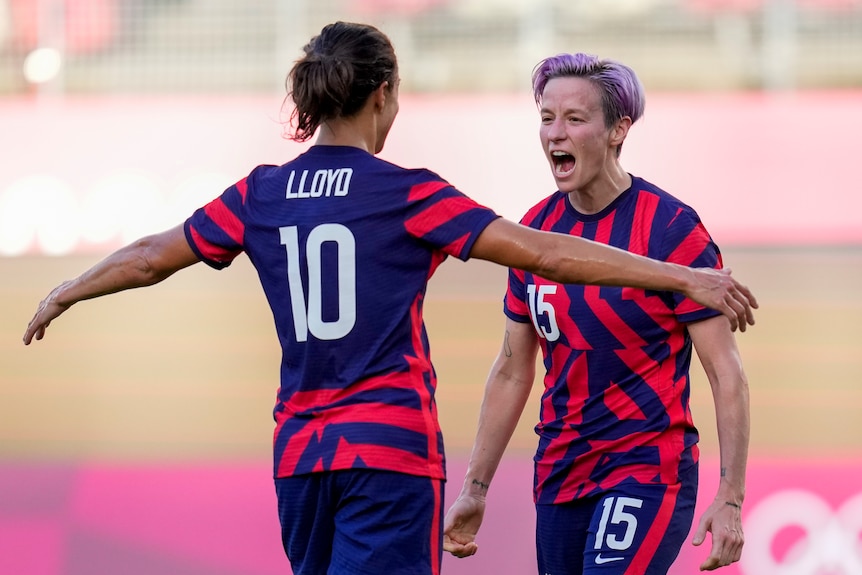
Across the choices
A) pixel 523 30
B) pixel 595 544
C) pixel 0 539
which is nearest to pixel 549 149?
pixel 595 544

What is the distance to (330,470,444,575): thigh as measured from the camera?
2.27 metres

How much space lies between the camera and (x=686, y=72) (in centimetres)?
1088

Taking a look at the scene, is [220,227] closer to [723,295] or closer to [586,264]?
[586,264]

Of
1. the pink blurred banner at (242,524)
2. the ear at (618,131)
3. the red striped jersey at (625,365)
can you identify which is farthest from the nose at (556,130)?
the pink blurred banner at (242,524)

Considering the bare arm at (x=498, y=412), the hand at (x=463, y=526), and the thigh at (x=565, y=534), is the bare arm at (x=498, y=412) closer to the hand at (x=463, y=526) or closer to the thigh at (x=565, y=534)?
the hand at (x=463, y=526)

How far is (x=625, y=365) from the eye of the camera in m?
2.83

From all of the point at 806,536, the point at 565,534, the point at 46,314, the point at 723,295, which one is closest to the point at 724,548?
the point at 565,534

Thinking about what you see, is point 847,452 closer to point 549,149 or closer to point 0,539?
point 549,149

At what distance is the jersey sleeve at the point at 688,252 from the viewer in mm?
2742

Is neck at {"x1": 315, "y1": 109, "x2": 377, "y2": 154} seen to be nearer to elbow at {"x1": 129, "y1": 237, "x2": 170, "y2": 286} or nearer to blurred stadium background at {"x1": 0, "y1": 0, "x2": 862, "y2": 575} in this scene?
elbow at {"x1": 129, "y1": 237, "x2": 170, "y2": 286}

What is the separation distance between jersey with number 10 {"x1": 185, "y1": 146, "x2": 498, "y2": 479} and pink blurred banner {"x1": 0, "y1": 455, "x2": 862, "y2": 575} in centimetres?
239

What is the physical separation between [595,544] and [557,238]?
0.84m

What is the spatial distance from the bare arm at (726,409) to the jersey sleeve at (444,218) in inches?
29.1

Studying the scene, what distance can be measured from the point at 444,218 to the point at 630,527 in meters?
0.94
